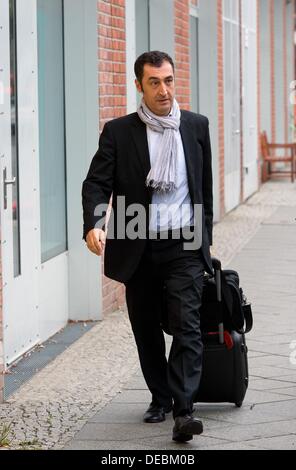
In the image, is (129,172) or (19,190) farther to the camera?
(19,190)

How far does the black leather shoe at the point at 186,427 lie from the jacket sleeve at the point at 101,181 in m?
0.96

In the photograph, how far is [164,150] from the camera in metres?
6.14

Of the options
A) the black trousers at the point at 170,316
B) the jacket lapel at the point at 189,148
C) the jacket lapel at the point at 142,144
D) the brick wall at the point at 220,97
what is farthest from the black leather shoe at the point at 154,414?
the brick wall at the point at 220,97

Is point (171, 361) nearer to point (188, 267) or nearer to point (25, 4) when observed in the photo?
point (188, 267)

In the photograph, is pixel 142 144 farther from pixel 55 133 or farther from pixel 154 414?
pixel 55 133

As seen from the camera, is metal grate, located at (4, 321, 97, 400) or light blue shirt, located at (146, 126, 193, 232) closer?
light blue shirt, located at (146, 126, 193, 232)

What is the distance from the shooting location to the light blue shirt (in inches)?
242

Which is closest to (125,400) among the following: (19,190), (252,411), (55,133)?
(252,411)

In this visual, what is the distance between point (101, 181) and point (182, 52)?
7972mm

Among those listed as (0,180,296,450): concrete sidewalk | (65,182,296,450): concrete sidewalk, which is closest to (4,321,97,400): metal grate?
(0,180,296,450): concrete sidewalk

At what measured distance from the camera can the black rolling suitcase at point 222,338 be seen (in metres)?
6.36

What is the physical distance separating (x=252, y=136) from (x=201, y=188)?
1520cm

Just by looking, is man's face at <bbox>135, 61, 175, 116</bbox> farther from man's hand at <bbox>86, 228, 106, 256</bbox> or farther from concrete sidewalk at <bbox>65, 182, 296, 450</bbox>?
concrete sidewalk at <bbox>65, 182, 296, 450</bbox>

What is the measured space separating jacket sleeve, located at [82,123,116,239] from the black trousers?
31 centimetres
